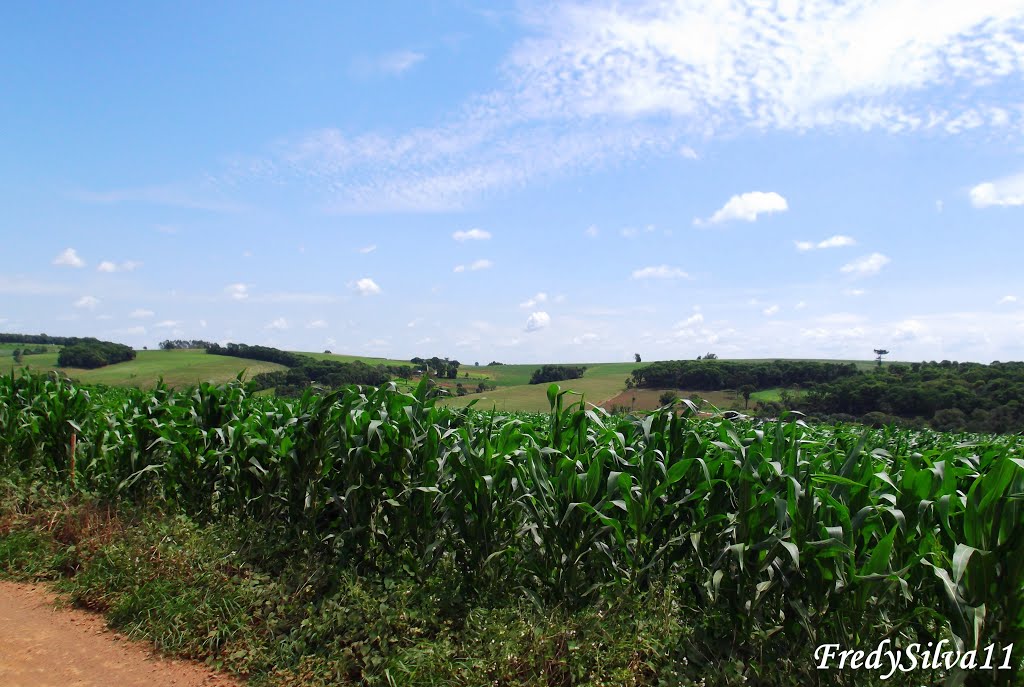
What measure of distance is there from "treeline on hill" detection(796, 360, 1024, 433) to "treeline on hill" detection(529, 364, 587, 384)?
25.0m

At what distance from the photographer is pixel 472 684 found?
11.1ft

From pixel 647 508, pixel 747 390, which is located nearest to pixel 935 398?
pixel 747 390

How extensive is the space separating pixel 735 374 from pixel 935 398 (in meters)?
14.0

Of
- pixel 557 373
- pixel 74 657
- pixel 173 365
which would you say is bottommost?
pixel 74 657

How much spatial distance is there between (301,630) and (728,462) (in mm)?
3025

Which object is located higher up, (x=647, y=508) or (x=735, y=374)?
(x=735, y=374)

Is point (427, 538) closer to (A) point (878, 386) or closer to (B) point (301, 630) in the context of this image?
(B) point (301, 630)

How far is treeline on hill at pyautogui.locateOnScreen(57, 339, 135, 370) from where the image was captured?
43.7 meters

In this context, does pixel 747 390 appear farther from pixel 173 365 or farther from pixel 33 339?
pixel 33 339

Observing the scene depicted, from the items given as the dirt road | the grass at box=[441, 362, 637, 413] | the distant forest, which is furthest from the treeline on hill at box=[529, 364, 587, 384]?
the dirt road

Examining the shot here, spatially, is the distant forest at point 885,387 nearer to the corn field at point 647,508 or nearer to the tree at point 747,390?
the tree at point 747,390

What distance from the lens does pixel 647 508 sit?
3.74 metres

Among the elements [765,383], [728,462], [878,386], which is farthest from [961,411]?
[728,462]

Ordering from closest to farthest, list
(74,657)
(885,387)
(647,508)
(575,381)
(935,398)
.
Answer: (647,508)
(74,657)
(935,398)
(885,387)
(575,381)
